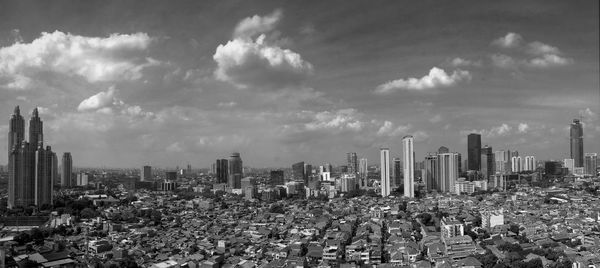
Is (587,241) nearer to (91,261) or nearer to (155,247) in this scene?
(155,247)

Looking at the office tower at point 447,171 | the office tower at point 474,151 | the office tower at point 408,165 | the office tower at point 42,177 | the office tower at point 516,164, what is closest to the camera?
the office tower at point 42,177

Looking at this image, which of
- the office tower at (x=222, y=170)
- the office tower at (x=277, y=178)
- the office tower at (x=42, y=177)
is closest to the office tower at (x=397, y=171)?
the office tower at (x=277, y=178)

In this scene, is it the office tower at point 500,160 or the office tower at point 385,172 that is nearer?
the office tower at point 385,172

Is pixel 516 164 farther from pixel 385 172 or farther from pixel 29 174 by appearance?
pixel 29 174

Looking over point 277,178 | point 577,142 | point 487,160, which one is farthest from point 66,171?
point 577,142

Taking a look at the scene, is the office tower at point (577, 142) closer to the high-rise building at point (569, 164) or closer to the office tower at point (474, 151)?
the high-rise building at point (569, 164)

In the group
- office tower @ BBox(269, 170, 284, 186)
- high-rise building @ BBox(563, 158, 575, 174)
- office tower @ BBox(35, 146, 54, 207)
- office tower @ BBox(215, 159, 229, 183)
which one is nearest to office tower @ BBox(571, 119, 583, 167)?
high-rise building @ BBox(563, 158, 575, 174)
